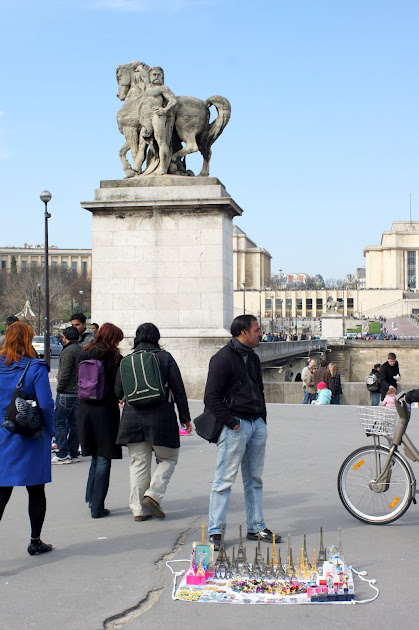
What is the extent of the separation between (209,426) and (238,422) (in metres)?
0.25

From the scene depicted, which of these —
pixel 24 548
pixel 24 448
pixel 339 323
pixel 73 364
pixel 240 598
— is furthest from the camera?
pixel 339 323

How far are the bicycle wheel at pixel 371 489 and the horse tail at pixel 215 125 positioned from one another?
11745mm

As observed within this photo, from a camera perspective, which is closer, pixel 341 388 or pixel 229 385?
pixel 229 385

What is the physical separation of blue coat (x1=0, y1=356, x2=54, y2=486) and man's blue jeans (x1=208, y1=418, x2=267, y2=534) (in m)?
1.38

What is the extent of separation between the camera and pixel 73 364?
406 inches

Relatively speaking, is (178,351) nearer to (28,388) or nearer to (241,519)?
(241,519)

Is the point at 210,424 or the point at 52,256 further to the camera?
the point at 52,256

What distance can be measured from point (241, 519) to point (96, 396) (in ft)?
5.88

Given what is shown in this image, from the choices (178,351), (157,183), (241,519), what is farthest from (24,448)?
(157,183)

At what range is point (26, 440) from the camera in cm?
611

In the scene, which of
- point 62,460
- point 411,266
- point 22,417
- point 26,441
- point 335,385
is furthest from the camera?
point 411,266

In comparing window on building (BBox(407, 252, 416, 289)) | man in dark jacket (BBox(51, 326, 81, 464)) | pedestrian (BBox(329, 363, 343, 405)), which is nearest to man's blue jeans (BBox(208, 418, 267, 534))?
man in dark jacket (BBox(51, 326, 81, 464))

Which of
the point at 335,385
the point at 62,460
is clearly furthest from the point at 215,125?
the point at 62,460

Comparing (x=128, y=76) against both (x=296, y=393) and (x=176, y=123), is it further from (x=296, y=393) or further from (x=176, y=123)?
(x=296, y=393)
